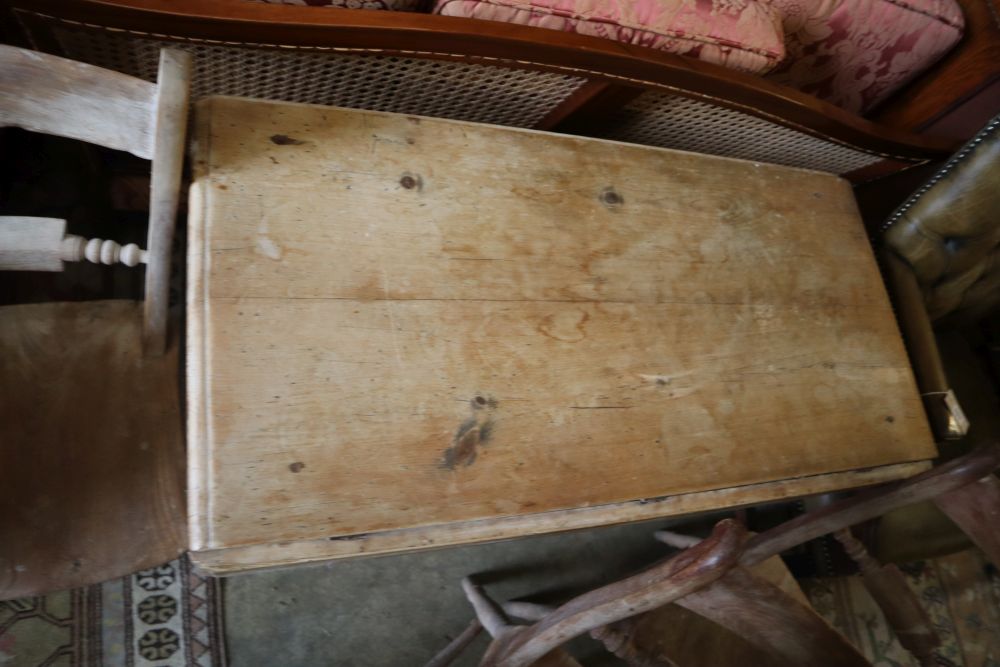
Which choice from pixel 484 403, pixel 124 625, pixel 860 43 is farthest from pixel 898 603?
pixel 124 625

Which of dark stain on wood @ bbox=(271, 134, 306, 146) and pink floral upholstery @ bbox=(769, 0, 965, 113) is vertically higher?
pink floral upholstery @ bbox=(769, 0, 965, 113)

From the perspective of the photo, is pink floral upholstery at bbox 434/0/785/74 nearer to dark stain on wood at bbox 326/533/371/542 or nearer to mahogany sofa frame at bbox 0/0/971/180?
mahogany sofa frame at bbox 0/0/971/180

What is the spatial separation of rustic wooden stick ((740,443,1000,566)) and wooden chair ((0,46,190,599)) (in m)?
0.92

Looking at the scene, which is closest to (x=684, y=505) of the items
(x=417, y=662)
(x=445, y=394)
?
(x=445, y=394)

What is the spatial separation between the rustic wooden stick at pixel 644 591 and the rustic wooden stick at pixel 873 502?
0.77 ft

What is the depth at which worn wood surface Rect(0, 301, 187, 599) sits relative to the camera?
941mm

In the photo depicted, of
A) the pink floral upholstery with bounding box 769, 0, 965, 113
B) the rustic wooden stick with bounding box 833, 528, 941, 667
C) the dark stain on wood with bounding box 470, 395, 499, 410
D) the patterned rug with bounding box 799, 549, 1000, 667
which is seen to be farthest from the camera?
the patterned rug with bounding box 799, 549, 1000, 667

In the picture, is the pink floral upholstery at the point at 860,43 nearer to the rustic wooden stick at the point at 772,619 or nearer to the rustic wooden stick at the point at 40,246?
the rustic wooden stick at the point at 772,619

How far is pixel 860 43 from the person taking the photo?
149cm

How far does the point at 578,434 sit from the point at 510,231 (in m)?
0.34

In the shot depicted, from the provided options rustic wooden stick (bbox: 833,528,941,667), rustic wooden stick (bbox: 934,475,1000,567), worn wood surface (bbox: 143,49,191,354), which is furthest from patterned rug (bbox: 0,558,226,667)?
rustic wooden stick (bbox: 934,475,1000,567)

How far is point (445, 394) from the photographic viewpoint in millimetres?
926

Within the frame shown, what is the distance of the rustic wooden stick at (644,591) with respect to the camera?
77 centimetres

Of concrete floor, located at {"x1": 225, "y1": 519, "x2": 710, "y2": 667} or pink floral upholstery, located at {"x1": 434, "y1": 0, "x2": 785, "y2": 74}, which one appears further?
concrete floor, located at {"x1": 225, "y1": 519, "x2": 710, "y2": 667}
